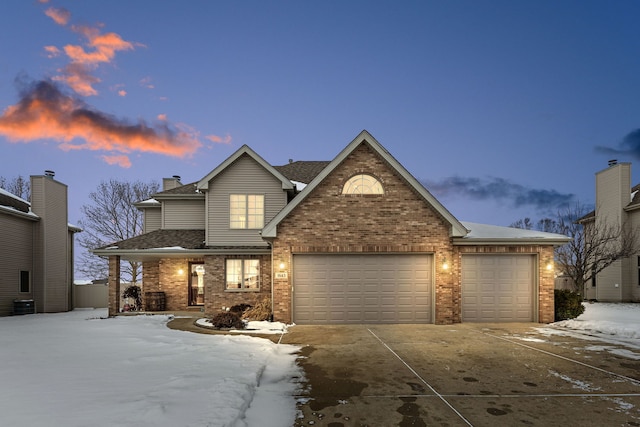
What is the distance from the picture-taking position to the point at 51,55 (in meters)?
18.3

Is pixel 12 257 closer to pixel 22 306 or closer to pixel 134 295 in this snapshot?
pixel 22 306

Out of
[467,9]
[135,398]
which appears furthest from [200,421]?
[467,9]

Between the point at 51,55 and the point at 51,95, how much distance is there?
379cm

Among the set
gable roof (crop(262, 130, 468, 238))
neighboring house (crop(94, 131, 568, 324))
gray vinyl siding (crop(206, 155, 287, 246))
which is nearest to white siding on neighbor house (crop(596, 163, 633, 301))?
neighboring house (crop(94, 131, 568, 324))

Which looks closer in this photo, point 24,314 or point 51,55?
point 24,314

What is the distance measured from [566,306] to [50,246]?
81.6ft

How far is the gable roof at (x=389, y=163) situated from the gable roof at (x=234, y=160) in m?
3.04

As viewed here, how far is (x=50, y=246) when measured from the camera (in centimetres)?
1922

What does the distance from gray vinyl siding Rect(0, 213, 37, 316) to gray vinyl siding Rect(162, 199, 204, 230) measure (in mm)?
6937

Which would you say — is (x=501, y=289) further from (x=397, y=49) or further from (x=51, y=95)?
(x=51, y=95)

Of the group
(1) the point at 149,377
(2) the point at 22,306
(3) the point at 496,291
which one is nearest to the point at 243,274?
(1) the point at 149,377

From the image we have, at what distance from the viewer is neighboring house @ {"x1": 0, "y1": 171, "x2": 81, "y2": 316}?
16781mm

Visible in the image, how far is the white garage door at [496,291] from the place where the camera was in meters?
13.6

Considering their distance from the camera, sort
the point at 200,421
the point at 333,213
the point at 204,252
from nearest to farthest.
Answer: the point at 200,421 < the point at 333,213 < the point at 204,252
